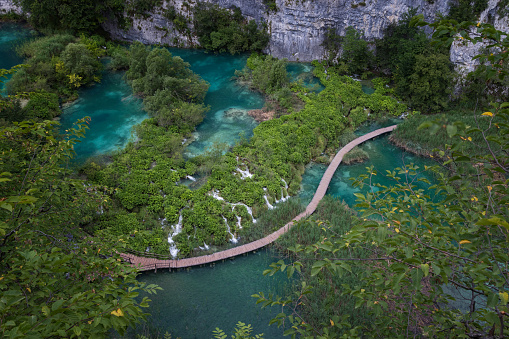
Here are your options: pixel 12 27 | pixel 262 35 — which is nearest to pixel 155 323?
pixel 262 35

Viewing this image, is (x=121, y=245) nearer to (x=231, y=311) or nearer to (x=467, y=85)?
(x=231, y=311)

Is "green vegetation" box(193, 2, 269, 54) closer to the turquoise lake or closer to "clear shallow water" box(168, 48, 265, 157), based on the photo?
"clear shallow water" box(168, 48, 265, 157)

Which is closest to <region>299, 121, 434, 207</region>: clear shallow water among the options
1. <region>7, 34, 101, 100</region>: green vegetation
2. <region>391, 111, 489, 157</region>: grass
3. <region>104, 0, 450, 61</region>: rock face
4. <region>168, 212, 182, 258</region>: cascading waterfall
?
<region>391, 111, 489, 157</region>: grass

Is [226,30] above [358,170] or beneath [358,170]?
above

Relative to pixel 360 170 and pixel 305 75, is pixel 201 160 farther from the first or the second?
pixel 305 75

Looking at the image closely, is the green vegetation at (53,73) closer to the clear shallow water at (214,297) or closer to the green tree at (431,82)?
the clear shallow water at (214,297)

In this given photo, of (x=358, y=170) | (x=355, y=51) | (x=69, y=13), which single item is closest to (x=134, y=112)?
(x=69, y=13)
